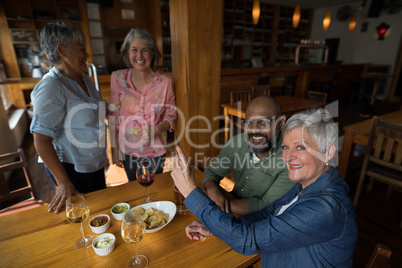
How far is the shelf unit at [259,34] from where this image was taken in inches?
316

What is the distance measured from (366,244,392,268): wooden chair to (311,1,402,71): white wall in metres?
9.37

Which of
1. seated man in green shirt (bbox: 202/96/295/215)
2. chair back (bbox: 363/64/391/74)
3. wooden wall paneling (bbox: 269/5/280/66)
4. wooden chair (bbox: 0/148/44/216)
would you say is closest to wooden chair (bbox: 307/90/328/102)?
seated man in green shirt (bbox: 202/96/295/215)

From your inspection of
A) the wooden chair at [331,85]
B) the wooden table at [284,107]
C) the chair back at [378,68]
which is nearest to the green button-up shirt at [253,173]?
the wooden table at [284,107]

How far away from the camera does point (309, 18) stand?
31.3ft

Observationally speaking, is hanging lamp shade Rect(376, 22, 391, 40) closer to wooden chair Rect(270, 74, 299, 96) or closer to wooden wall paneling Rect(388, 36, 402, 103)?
wooden wall paneling Rect(388, 36, 402, 103)

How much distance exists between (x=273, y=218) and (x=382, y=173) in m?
A: 2.15

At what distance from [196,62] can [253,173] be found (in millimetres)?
932

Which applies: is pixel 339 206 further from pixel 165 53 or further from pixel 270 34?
pixel 270 34

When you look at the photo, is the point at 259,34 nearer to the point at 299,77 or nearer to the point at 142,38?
the point at 299,77

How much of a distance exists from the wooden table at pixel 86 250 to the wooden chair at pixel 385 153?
1.96 meters

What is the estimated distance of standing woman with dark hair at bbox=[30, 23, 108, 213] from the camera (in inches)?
48.1

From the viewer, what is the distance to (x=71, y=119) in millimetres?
1358

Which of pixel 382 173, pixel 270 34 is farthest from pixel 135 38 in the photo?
pixel 270 34

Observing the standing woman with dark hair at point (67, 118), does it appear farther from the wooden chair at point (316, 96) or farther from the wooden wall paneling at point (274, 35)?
the wooden wall paneling at point (274, 35)
